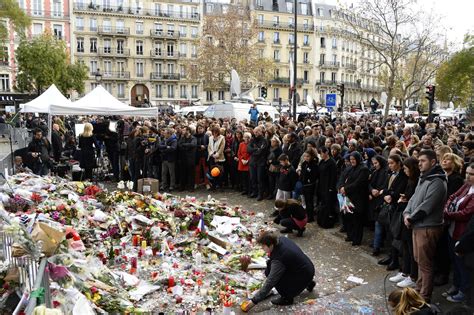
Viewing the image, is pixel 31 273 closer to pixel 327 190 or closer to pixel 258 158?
pixel 327 190

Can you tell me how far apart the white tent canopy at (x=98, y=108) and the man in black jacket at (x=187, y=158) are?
259cm

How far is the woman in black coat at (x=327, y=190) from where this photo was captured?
9.13m

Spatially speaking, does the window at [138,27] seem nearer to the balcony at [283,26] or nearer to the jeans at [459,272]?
the balcony at [283,26]

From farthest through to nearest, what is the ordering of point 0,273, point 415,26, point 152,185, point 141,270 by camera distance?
point 415,26, point 152,185, point 141,270, point 0,273

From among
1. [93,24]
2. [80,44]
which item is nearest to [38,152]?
[80,44]

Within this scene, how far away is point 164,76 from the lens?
200 feet

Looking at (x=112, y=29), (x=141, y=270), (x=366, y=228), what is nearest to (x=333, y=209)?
(x=366, y=228)

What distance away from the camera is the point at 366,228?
9289 millimetres

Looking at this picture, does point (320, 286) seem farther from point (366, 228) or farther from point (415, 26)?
point (415, 26)

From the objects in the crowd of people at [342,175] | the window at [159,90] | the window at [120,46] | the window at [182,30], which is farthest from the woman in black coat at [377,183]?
the window at [182,30]

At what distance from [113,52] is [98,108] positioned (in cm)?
4765

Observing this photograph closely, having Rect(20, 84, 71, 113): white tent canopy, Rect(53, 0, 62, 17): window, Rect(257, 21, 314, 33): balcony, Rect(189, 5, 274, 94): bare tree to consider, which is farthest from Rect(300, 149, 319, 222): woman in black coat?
Rect(257, 21, 314, 33): balcony

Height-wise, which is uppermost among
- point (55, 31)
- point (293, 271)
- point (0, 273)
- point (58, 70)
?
point (55, 31)

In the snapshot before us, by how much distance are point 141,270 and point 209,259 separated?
1.22 metres
